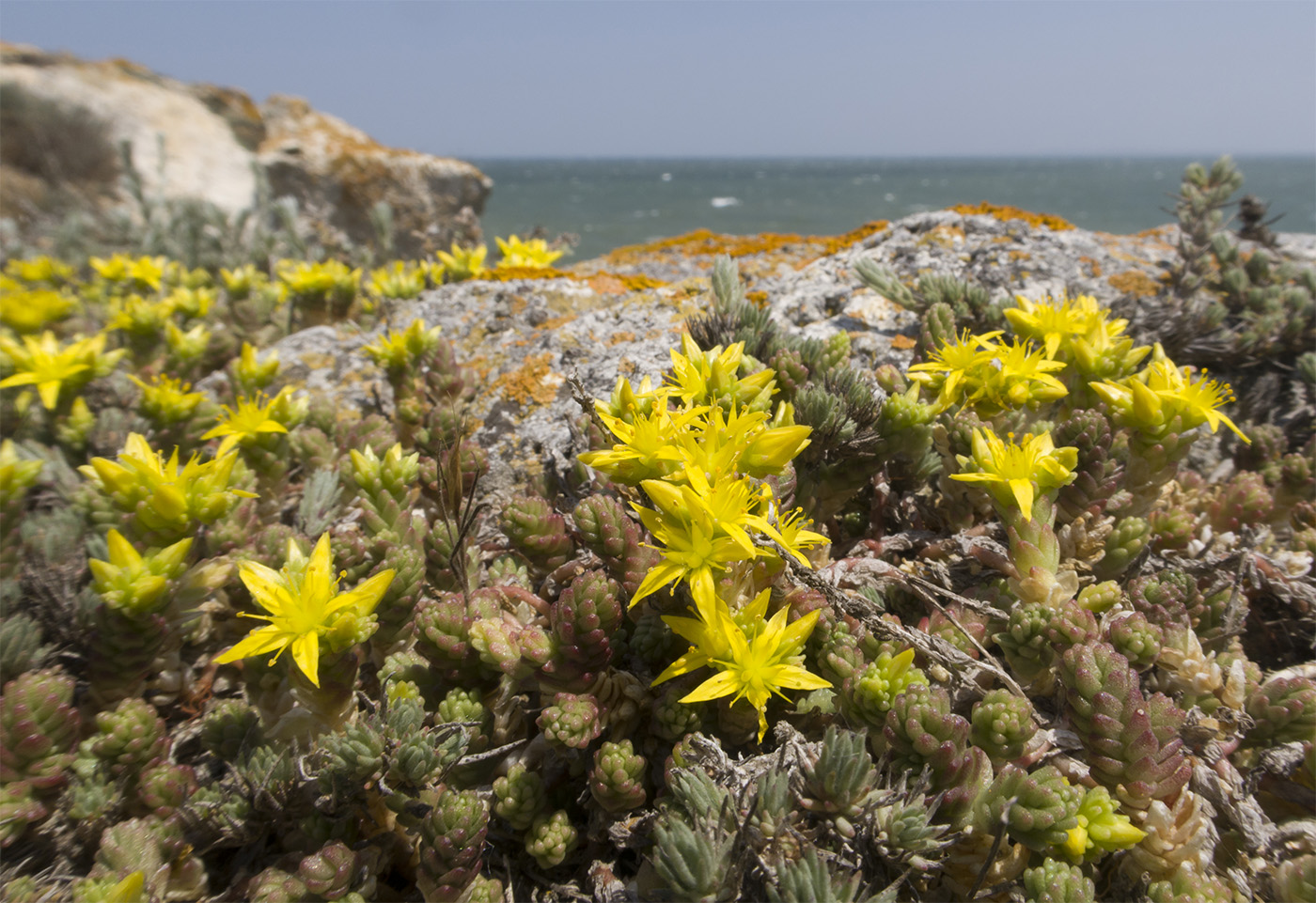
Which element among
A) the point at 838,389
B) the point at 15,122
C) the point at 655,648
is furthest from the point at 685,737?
the point at 15,122

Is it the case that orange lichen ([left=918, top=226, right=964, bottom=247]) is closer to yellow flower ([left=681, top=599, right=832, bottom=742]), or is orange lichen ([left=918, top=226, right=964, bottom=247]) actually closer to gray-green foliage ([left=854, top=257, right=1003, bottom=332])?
gray-green foliage ([left=854, top=257, right=1003, bottom=332])

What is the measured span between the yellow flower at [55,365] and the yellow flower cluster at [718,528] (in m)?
2.93

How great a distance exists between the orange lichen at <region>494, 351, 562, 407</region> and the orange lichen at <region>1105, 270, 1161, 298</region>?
276cm

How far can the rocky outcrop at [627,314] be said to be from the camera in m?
2.95

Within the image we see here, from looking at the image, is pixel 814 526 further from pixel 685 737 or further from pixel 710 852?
pixel 710 852

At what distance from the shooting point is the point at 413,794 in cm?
175

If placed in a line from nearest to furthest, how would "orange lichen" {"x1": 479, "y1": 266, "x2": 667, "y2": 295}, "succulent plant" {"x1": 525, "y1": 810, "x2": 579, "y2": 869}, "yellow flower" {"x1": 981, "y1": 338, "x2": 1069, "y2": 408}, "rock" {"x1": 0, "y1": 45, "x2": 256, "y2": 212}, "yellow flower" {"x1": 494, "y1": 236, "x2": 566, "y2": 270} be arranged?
"succulent plant" {"x1": 525, "y1": 810, "x2": 579, "y2": 869} < "yellow flower" {"x1": 981, "y1": 338, "x2": 1069, "y2": 408} < "orange lichen" {"x1": 479, "y1": 266, "x2": 667, "y2": 295} < "yellow flower" {"x1": 494, "y1": 236, "x2": 566, "y2": 270} < "rock" {"x1": 0, "y1": 45, "x2": 256, "y2": 212}

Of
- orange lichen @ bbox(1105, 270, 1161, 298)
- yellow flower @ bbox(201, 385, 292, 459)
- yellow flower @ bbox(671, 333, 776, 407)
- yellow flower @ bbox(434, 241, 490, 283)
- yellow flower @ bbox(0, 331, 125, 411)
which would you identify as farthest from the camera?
yellow flower @ bbox(434, 241, 490, 283)

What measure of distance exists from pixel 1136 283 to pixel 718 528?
310 cm

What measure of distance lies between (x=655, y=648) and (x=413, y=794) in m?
0.69

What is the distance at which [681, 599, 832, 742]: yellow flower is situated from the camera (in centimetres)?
160

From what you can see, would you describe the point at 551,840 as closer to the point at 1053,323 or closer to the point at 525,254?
the point at 1053,323

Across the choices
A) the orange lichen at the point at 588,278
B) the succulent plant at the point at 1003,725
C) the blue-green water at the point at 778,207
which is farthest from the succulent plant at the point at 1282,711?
the blue-green water at the point at 778,207

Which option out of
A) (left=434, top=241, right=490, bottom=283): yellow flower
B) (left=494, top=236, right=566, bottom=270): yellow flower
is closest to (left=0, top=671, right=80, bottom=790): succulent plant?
(left=434, top=241, right=490, bottom=283): yellow flower
